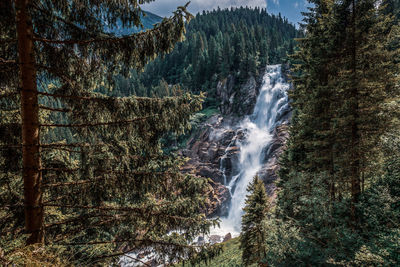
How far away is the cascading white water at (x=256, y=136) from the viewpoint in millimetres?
25005

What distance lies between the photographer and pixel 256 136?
33625 millimetres

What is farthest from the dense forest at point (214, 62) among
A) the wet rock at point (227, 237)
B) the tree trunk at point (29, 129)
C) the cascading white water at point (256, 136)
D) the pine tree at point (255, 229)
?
the tree trunk at point (29, 129)

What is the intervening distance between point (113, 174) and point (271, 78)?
150 ft

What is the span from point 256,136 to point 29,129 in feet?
109

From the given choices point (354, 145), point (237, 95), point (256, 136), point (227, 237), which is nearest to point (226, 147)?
point (256, 136)

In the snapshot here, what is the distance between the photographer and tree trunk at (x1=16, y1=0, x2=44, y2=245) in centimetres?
283

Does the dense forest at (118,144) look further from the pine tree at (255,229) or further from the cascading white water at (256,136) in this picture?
the cascading white water at (256,136)

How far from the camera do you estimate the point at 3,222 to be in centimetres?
324

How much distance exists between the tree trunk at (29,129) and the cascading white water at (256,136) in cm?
2075

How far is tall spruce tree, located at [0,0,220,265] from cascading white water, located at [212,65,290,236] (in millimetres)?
19740

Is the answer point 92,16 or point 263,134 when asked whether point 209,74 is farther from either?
point 92,16

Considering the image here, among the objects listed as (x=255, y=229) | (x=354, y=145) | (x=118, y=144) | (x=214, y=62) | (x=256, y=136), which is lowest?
(x=255, y=229)

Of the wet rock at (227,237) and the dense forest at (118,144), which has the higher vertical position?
the dense forest at (118,144)

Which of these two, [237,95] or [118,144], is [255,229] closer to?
[118,144]
